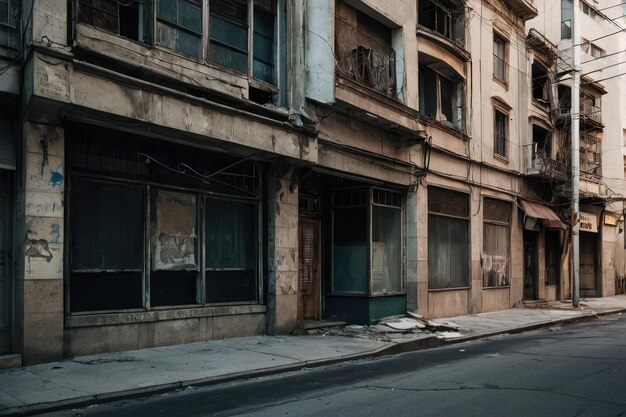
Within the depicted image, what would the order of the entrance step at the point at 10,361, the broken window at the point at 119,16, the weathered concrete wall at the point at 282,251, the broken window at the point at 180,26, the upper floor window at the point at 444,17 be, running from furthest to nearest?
1. the upper floor window at the point at 444,17
2. the weathered concrete wall at the point at 282,251
3. the broken window at the point at 180,26
4. the broken window at the point at 119,16
5. the entrance step at the point at 10,361

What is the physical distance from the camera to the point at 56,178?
9.57 meters

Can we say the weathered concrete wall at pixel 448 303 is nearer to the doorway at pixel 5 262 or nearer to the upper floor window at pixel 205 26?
the upper floor window at pixel 205 26

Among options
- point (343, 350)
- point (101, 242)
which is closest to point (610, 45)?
point (343, 350)

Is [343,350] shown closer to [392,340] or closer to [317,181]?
[392,340]

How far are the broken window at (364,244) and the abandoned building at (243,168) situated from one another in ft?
0.19

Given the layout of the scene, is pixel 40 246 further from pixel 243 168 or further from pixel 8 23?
pixel 243 168

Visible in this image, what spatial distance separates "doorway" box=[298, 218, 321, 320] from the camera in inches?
625

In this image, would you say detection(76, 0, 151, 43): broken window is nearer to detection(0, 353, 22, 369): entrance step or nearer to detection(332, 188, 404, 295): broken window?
detection(0, 353, 22, 369): entrance step

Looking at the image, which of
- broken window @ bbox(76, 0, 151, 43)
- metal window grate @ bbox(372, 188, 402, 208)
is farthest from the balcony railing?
broken window @ bbox(76, 0, 151, 43)

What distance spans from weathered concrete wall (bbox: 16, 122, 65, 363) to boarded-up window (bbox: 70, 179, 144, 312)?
609 millimetres

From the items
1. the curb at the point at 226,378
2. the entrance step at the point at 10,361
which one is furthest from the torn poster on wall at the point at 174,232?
the curb at the point at 226,378

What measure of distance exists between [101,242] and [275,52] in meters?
5.93

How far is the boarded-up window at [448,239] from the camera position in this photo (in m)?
18.8

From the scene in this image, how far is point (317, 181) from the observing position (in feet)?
54.5
